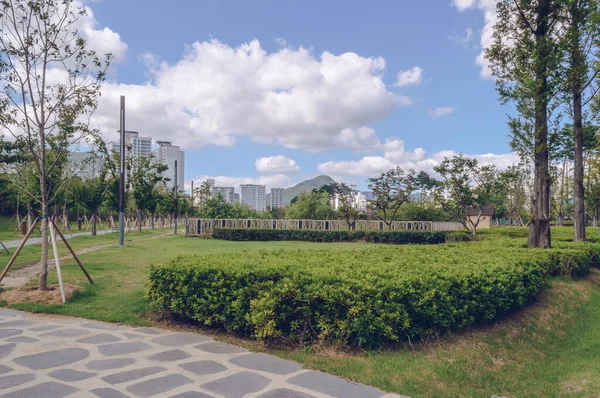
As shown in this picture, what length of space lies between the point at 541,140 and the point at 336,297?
327 inches

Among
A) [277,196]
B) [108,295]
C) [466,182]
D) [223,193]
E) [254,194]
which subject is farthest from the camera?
[277,196]

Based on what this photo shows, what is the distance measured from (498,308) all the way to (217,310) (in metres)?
3.39

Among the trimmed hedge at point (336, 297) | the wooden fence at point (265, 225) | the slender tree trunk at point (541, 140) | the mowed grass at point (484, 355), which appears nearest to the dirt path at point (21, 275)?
the mowed grass at point (484, 355)

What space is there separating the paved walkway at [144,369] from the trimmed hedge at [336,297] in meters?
0.39

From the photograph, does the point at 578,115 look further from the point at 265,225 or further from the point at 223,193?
the point at 223,193

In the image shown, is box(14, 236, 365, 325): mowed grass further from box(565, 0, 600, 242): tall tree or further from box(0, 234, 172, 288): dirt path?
box(565, 0, 600, 242): tall tree

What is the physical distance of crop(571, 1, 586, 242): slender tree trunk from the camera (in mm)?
10383

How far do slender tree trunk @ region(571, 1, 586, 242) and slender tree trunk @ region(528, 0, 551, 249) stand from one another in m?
0.96

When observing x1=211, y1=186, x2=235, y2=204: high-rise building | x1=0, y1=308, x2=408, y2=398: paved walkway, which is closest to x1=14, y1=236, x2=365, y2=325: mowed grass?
x1=0, y1=308, x2=408, y2=398: paved walkway

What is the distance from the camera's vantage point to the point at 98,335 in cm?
466

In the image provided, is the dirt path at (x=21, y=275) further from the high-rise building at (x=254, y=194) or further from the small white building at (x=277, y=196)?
the small white building at (x=277, y=196)

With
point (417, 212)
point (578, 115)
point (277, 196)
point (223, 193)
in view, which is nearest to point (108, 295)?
point (578, 115)

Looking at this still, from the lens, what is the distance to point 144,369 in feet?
11.8

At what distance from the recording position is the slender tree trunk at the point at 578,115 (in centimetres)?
1038
